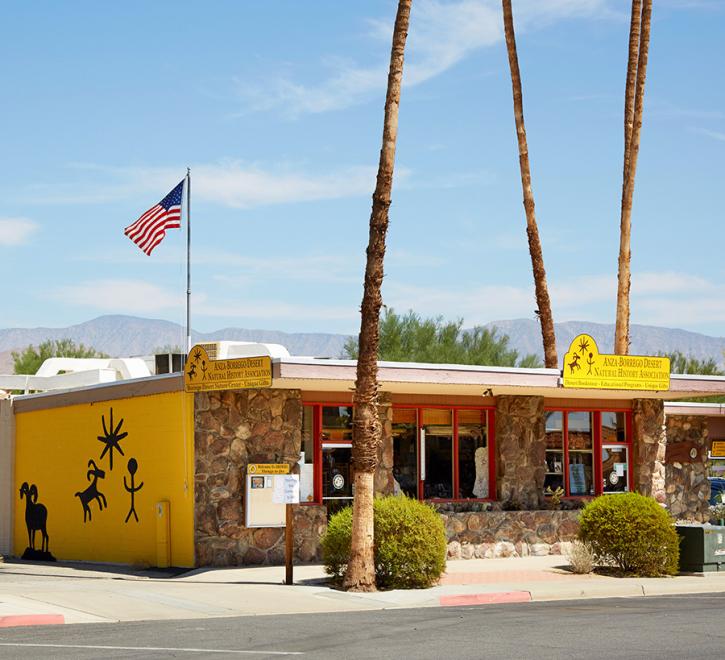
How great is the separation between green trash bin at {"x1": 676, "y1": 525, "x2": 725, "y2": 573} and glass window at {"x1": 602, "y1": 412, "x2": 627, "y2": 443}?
6.60m

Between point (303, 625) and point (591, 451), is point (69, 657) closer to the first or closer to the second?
point (303, 625)

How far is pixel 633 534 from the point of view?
21984 millimetres

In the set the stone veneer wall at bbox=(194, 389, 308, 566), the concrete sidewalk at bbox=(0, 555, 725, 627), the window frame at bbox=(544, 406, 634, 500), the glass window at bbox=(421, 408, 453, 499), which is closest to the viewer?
the concrete sidewalk at bbox=(0, 555, 725, 627)

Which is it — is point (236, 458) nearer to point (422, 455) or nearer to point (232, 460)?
point (232, 460)

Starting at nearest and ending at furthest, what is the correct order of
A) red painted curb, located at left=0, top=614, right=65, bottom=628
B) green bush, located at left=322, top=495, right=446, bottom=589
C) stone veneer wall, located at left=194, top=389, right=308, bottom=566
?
red painted curb, located at left=0, top=614, right=65, bottom=628
green bush, located at left=322, top=495, right=446, bottom=589
stone veneer wall, located at left=194, top=389, right=308, bottom=566

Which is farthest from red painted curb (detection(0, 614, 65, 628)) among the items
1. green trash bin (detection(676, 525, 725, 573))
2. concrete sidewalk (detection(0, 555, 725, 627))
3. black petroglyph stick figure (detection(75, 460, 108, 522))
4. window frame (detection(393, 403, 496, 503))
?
green trash bin (detection(676, 525, 725, 573))

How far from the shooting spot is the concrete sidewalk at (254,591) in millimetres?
17453

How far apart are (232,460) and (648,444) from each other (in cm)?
1111

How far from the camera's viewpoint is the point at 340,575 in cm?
2044

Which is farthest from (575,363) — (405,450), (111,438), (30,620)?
(30,620)

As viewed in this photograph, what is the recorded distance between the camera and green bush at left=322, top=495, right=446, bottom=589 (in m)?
20.0

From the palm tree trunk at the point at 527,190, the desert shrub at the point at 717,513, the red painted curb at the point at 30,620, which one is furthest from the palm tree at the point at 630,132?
the red painted curb at the point at 30,620

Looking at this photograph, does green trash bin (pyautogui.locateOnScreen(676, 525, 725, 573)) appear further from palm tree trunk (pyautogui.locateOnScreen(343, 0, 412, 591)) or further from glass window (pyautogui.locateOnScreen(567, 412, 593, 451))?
palm tree trunk (pyautogui.locateOnScreen(343, 0, 412, 591))

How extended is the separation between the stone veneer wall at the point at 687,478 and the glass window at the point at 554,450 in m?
3.97
